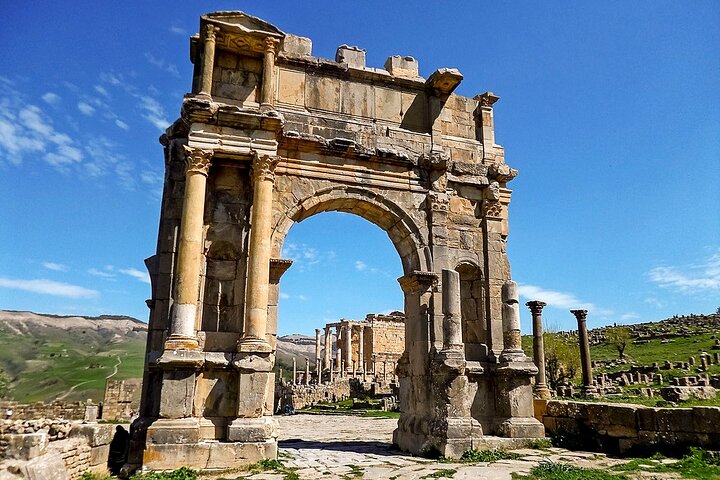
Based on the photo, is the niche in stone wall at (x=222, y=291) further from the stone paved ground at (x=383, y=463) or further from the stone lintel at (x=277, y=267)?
the stone paved ground at (x=383, y=463)

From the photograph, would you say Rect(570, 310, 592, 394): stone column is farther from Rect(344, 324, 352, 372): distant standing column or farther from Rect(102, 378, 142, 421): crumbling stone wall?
Rect(344, 324, 352, 372): distant standing column

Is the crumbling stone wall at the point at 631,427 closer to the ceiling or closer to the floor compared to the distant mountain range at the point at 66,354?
closer to the floor

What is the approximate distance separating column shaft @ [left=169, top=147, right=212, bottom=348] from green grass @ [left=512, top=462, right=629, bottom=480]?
5519 millimetres

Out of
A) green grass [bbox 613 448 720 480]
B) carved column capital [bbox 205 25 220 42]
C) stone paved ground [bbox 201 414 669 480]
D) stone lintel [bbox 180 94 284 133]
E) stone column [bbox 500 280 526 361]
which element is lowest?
stone paved ground [bbox 201 414 669 480]

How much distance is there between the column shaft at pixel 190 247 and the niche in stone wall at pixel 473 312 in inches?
218

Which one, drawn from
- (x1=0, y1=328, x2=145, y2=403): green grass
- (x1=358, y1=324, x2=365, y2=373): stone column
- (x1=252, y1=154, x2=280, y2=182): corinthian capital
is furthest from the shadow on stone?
(x1=358, y1=324, x2=365, y2=373): stone column

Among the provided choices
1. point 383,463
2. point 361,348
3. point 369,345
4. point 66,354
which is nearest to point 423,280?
point 383,463

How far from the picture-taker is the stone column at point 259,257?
8.85 meters

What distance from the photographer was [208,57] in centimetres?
991

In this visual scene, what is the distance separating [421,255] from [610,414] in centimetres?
457

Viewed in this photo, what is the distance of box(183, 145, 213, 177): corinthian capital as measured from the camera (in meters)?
9.27

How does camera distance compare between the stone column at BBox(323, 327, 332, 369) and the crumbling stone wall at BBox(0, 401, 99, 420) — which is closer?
the crumbling stone wall at BBox(0, 401, 99, 420)

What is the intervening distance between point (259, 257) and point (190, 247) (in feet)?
3.88

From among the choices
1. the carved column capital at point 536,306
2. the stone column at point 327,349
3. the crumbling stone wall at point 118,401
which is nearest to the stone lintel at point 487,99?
the carved column capital at point 536,306
